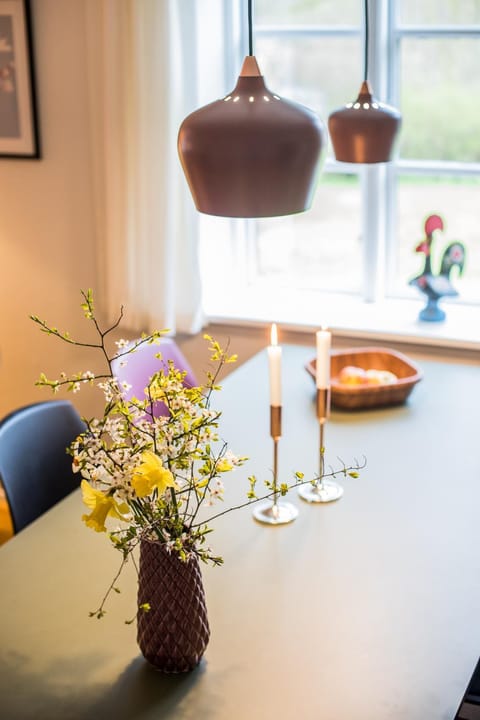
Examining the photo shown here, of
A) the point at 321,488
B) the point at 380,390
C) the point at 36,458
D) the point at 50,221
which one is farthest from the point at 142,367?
the point at 50,221

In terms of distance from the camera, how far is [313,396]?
8.48 feet

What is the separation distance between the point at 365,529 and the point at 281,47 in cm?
205

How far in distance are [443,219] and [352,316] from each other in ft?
1.49

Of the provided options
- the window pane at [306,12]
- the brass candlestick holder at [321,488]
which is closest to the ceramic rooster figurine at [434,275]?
the window pane at [306,12]

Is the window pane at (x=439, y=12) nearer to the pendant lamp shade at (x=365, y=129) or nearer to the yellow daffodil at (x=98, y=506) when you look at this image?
the pendant lamp shade at (x=365, y=129)

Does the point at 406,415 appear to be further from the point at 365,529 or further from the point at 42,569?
the point at 42,569

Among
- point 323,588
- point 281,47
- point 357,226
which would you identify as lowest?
point 323,588

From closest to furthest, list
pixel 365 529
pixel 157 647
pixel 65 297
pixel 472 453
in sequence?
pixel 157 647
pixel 365 529
pixel 472 453
pixel 65 297

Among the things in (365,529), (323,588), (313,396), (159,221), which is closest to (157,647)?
(323,588)

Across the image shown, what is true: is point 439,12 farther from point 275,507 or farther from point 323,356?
point 275,507

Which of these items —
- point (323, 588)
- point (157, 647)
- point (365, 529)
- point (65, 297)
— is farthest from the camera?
point (65, 297)

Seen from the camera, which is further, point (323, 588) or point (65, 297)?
point (65, 297)

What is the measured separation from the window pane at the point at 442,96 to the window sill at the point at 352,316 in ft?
1.77

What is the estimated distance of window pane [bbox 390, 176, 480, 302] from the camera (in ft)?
10.8
